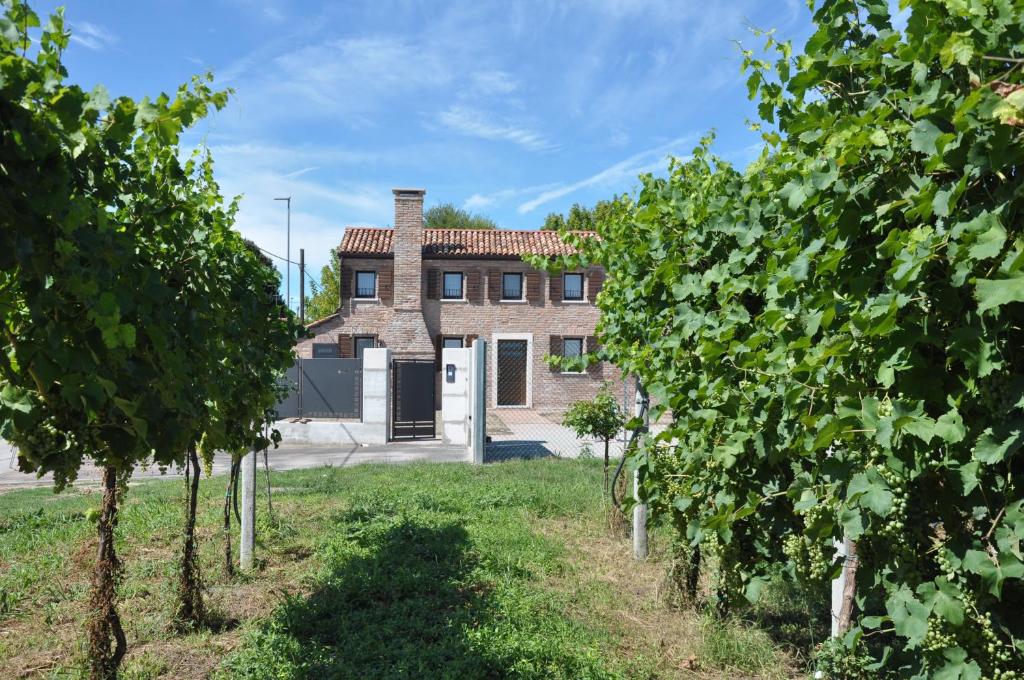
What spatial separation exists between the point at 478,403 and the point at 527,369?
476 inches

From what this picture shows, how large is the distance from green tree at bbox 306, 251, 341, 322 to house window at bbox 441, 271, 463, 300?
1785 cm

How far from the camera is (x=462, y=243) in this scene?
1024 inches

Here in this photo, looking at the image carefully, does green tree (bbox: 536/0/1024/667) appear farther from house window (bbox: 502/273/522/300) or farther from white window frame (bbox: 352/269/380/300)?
white window frame (bbox: 352/269/380/300)

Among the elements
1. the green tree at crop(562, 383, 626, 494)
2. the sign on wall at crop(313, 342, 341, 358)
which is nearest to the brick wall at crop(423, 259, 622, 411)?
the sign on wall at crop(313, 342, 341, 358)

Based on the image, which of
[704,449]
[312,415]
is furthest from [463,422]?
[704,449]

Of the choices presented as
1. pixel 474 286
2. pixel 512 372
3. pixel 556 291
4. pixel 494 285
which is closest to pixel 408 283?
pixel 474 286

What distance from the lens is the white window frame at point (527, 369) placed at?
80.6 ft

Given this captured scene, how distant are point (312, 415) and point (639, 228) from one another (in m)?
15.5

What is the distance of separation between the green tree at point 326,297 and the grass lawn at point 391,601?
34245mm

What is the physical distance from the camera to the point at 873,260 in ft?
7.10

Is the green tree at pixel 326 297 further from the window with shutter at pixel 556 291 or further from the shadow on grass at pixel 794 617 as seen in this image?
the shadow on grass at pixel 794 617

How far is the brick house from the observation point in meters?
24.6

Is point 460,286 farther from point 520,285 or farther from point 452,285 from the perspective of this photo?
point 520,285

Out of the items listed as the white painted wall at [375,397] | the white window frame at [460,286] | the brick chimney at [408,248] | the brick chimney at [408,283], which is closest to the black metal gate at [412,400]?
the white painted wall at [375,397]
